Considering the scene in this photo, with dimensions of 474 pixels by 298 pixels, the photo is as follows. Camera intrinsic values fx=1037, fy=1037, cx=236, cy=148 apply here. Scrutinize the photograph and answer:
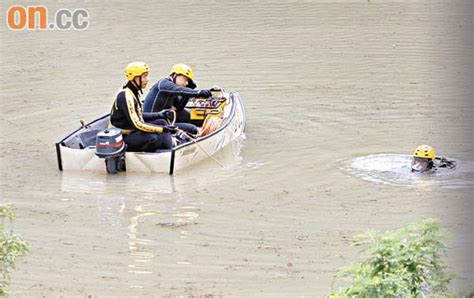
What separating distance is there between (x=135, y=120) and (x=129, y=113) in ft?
0.32

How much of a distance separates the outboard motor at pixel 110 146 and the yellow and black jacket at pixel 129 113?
0.23m

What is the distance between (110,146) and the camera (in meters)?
10.6

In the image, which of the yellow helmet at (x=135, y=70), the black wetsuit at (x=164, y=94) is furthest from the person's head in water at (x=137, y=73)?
the black wetsuit at (x=164, y=94)

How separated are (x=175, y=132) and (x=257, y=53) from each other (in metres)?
6.90

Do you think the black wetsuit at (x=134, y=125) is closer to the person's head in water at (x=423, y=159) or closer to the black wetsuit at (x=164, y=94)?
the black wetsuit at (x=164, y=94)

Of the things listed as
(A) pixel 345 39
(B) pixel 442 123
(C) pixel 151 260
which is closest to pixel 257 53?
(A) pixel 345 39

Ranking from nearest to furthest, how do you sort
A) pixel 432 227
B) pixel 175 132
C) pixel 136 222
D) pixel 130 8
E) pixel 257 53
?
pixel 432 227 → pixel 136 222 → pixel 175 132 → pixel 257 53 → pixel 130 8

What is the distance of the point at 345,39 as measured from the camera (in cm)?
1956

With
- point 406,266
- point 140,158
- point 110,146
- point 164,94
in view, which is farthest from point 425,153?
point 406,266

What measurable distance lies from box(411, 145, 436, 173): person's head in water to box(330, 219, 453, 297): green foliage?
670 centimetres

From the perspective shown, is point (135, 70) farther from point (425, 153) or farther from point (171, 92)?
point (425, 153)

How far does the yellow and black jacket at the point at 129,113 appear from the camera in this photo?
1088 cm

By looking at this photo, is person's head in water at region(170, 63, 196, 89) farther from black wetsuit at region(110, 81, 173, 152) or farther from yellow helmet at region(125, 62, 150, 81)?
yellow helmet at region(125, 62, 150, 81)

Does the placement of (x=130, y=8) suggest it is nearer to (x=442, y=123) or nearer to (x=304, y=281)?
(x=442, y=123)
